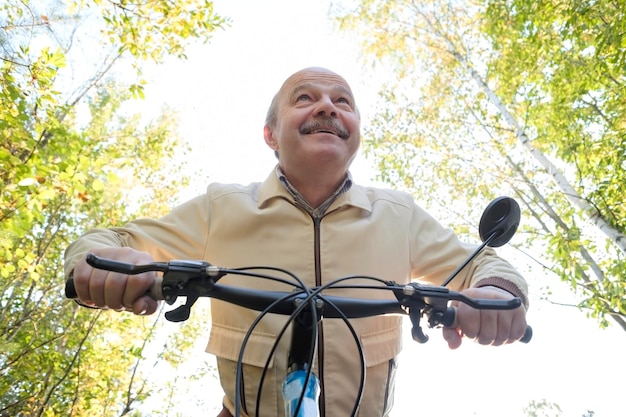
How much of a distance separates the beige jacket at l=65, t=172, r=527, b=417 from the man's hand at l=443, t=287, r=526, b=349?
Answer: 207 mm

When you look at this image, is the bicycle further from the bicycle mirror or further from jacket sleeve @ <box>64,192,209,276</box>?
jacket sleeve @ <box>64,192,209,276</box>

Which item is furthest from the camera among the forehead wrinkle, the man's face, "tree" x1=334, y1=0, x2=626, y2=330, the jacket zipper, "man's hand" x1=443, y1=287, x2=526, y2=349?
"tree" x1=334, y1=0, x2=626, y2=330

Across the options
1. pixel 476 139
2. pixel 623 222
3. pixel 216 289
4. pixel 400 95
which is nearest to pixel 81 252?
pixel 216 289

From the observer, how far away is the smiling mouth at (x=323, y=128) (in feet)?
6.29

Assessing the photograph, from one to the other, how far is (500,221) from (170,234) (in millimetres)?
1226

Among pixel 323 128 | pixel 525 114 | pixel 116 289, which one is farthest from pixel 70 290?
pixel 525 114

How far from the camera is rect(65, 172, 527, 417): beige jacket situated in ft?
5.15

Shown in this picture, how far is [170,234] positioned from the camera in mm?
1764

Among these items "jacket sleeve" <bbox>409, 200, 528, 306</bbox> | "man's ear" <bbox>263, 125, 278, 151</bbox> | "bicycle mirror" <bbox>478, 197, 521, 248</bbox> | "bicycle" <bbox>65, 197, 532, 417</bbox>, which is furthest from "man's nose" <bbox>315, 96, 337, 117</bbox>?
"bicycle" <bbox>65, 197, 532, 417</bbox>

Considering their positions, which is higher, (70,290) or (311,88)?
(311,88)

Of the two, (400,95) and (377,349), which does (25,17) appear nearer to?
(377,349)

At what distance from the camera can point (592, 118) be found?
681 cm

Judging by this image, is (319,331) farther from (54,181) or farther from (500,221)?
(54,181)

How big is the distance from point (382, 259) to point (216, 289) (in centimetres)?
86
